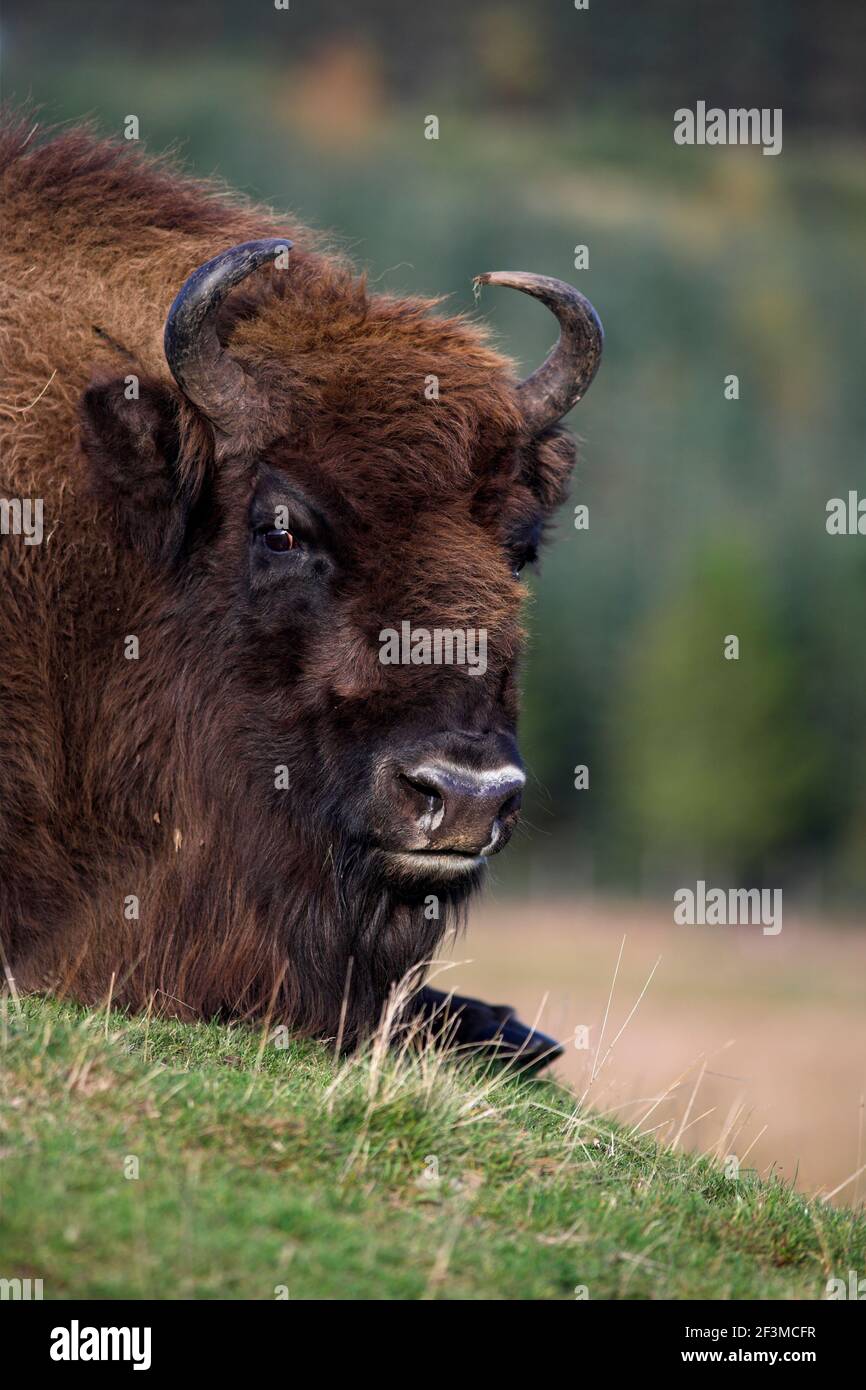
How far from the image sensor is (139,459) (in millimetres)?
7676

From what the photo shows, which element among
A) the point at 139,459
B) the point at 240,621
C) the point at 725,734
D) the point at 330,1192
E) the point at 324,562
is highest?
the point at 139,459

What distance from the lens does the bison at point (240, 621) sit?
7.37 meters

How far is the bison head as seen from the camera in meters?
7.15

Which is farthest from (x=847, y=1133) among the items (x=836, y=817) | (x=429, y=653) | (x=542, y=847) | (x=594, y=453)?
(x=594, y=453)

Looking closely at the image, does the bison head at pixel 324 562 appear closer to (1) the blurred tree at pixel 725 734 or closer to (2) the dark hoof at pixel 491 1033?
(2) the dark hoof at pixel 491 1033

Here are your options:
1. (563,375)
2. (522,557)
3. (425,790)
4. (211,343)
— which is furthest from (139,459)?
(563,375)

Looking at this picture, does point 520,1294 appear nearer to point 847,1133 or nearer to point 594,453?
point 847,1133

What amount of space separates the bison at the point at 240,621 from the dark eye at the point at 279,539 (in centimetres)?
1

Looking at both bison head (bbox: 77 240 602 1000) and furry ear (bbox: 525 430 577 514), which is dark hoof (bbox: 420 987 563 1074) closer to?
bison head (bbox: 77 240 602 1000)

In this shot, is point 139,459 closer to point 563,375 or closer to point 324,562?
point 324,562

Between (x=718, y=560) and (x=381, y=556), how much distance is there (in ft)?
178

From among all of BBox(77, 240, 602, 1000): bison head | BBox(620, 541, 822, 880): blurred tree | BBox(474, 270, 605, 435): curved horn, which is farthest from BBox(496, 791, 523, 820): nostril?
BBox(620, 541, 822, 880): blurred tree

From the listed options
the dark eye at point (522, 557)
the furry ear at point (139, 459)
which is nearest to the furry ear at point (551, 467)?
the dark eye at point (522, 557)

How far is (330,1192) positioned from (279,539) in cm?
336
